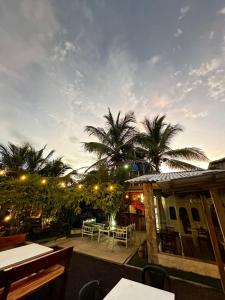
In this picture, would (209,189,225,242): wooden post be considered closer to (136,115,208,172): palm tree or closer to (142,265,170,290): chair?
(142,265,170,290): chair

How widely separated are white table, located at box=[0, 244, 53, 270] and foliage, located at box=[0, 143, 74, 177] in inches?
401

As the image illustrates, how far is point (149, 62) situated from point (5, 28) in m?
5.48

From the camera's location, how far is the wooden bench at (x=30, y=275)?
1879mm

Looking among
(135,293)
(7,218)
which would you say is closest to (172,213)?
(135,293)

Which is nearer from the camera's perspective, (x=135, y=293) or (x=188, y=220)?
(x=135, y=293)

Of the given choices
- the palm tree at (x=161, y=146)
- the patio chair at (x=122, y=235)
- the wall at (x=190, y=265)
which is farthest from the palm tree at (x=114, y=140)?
the wall at (x=190, y=265)

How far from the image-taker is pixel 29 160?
43.2 ft

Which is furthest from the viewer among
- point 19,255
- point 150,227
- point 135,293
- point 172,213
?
point 172,213

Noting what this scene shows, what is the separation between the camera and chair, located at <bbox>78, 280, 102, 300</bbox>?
1493mm

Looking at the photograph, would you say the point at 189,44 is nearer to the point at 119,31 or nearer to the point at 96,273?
the point at 119,31

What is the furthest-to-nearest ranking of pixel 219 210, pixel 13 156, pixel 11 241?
1. pixel 13 156
2. pixel 11 241
3. pixel 219 210

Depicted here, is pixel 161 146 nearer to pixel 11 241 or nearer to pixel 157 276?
pixel 157 276

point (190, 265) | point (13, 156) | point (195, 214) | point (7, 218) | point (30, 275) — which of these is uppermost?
point (13, 156)

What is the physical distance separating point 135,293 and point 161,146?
9996mm
